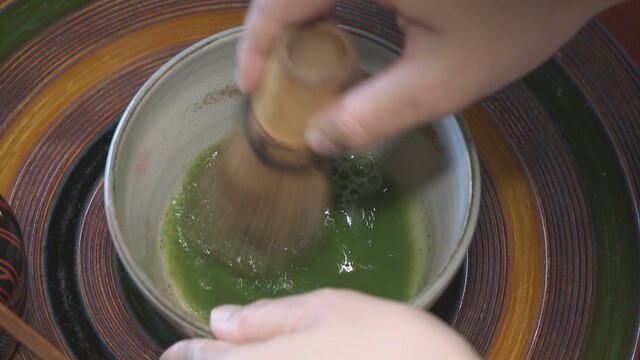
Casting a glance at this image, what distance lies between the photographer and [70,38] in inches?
35.2

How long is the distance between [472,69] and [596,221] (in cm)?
30

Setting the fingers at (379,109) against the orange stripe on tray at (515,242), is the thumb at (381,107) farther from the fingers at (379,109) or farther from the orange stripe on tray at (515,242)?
the orange stripe on tray at (515,242)

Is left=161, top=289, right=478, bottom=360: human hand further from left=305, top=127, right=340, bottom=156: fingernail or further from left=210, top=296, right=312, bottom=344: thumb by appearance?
left=305, top=127, right=340, bottom=156: fingernail

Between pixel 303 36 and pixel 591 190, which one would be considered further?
pixel 591 190

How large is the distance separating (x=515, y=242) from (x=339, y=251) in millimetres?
192

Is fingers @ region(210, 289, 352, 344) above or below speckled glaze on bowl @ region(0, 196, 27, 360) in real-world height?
below

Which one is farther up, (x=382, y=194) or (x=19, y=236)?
(x=19, y=236)

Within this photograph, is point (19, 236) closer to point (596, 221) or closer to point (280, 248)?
point (280, 248)

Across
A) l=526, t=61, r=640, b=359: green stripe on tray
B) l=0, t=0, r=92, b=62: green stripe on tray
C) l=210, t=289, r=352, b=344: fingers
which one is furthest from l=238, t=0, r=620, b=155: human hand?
l=0, t=0, r=92, b=62: green stripe on tray

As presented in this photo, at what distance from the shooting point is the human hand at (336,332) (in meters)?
0.55

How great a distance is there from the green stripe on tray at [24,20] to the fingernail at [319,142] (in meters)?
0.42

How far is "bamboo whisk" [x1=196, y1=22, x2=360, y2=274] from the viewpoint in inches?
23.4

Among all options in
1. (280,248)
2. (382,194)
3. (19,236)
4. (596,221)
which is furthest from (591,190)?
(19,236)

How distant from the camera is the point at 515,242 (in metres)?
0.83
